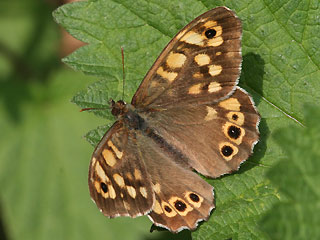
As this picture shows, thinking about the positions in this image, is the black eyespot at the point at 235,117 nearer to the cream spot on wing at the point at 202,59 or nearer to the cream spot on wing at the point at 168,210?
the cream spot on wing at the point at 202,59

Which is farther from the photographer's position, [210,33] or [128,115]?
[128,115]

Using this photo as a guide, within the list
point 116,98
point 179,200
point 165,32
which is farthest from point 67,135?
point 179,200

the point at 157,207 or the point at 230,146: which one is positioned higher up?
the point at 230,146

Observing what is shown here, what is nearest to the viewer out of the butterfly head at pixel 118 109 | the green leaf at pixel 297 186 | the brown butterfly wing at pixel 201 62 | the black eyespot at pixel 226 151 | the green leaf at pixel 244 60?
the green leaf at pixel 297 186

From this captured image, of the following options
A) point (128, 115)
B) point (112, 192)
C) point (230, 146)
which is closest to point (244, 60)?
point (230, 146)

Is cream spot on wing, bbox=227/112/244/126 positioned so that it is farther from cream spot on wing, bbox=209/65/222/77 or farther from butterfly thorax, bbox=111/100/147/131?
butterfly thorax, bbox=111/100/147/131

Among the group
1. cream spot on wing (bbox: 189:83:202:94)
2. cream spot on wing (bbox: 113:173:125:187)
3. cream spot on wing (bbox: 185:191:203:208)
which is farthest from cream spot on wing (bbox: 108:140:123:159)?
cream spot on wing (bbox: 189:83:202:94)

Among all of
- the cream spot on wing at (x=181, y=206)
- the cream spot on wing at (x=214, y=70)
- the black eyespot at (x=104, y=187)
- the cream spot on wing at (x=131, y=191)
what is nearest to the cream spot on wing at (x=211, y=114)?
the cream spot on wing at (x=214, y=70)

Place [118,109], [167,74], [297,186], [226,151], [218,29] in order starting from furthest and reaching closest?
[118,109], [167,74], [226,151], [218,29], [297,186]

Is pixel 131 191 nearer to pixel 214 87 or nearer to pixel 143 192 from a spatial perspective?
pixel 143 192
